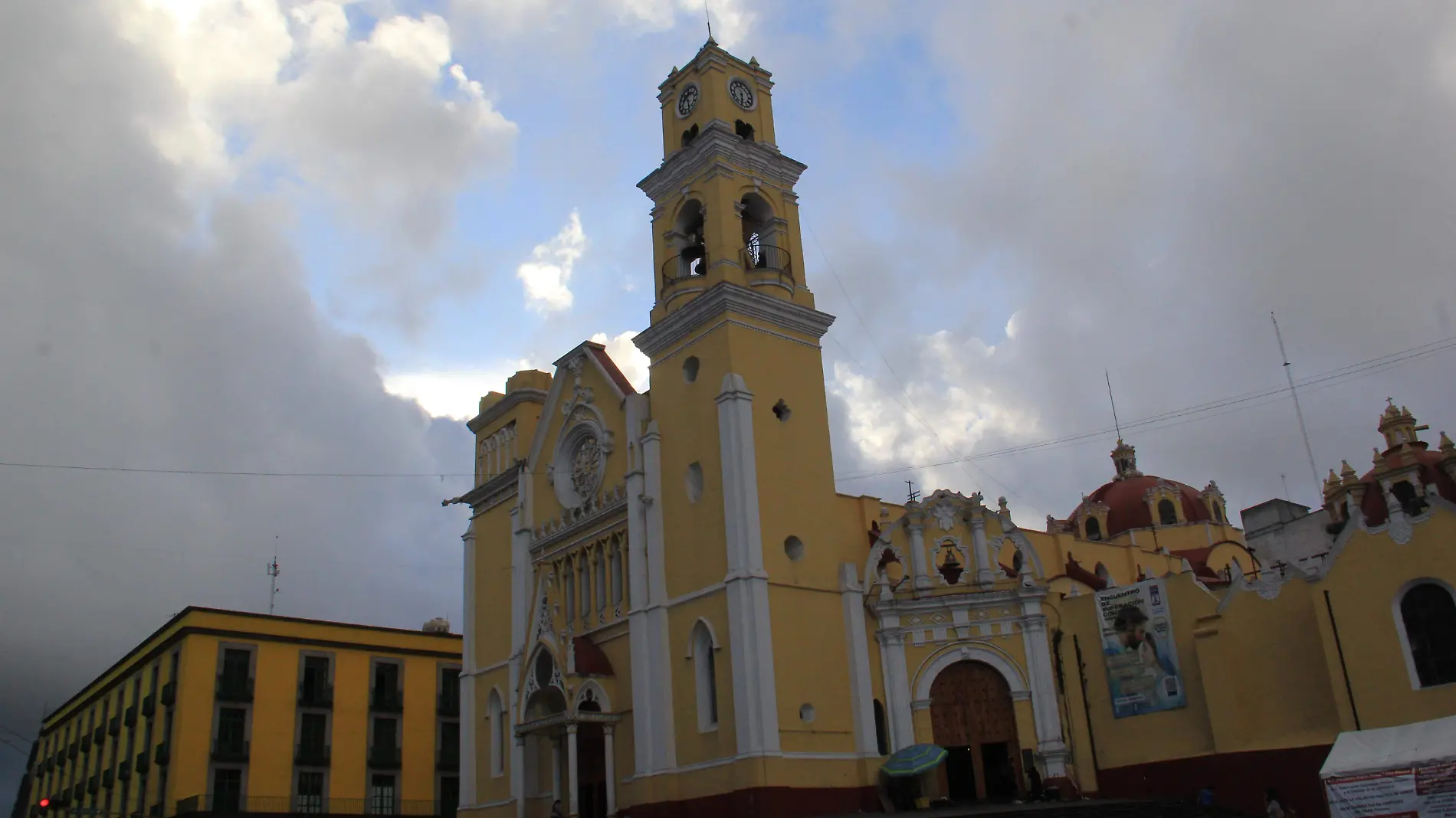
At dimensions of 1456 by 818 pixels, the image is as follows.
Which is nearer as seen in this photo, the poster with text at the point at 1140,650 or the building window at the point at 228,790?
the poster with text at the point at 1140,650

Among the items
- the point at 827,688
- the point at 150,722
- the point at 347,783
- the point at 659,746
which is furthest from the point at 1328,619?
the point at 150,722

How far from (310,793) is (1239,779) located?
3326 centimetres

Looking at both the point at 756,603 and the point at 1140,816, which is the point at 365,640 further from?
the point at 1140,816

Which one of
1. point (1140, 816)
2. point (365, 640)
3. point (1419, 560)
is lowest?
point (1140, 816)

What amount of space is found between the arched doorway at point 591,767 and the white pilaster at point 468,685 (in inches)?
198

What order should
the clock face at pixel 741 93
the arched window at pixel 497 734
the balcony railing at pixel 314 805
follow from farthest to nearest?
the balcony railing at pixel 314 805
the arched window at pixel 497 734
the clock face at pixel 741 93

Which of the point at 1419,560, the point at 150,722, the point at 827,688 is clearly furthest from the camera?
the point at 150,722

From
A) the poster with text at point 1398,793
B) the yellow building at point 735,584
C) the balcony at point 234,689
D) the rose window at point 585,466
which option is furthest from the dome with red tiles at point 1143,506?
the balcony at point 234,689

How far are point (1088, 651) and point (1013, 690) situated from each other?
77.3 inches

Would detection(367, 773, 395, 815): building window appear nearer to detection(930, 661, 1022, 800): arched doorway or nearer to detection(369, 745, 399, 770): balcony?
detection(369, 745, 399, 770): balcony

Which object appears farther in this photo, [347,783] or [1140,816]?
[347,783]

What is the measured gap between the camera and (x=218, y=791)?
44.2 m

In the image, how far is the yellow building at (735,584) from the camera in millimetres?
28594

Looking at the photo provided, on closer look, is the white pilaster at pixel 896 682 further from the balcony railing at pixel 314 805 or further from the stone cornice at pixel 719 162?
the balcony railing at pixel 314 805
